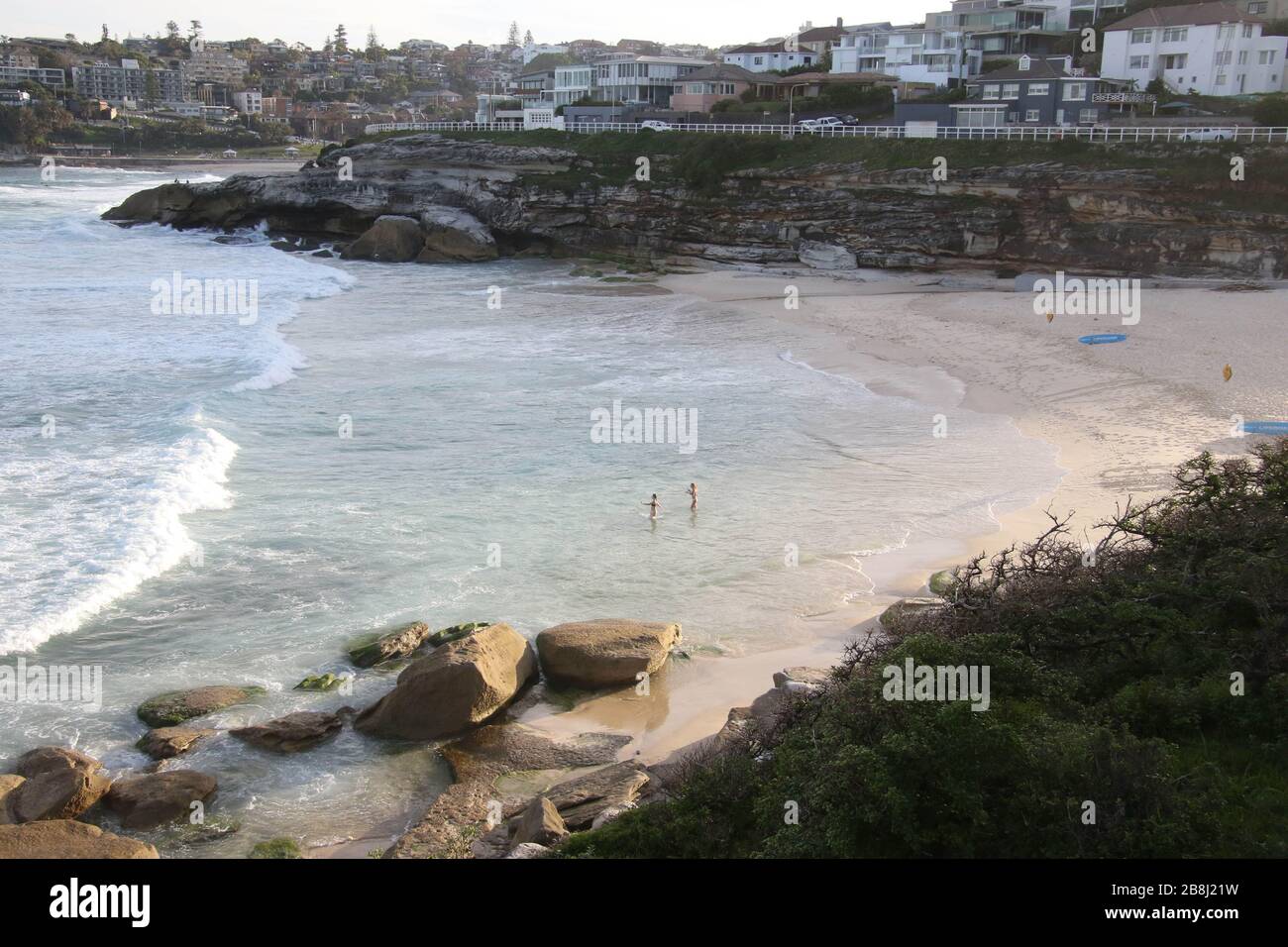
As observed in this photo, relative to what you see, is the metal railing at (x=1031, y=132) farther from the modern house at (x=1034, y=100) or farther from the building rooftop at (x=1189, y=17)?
the building rooftop at (x=1189, y=17)

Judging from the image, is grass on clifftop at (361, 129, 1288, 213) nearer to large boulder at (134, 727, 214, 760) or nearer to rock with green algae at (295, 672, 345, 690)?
rock with green algae at (295, 672, 345, 690)

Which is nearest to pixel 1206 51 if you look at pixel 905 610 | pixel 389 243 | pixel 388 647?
pixel 389 243

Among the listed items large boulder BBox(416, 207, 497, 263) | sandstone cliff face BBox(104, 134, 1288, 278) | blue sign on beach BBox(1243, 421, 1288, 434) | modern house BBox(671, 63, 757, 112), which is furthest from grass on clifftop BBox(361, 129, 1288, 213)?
blue sign on beach BBox(1243, 421, 1288, 434)

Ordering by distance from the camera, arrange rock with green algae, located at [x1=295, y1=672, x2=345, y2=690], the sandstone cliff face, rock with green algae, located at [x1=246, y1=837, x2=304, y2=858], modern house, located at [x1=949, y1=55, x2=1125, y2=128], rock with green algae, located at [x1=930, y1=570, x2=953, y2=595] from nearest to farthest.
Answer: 1. rock with green algae, located at [x1=246, y1=837, x2=304, y2=858]
2. rock with green algae, located at [x1=295, y1=672, x2=345, y2=690]
3. rock with green algae, located at [x1=930, y1=570, x2=953, y2=595]
4. the sandstone cliff face
5. modern house, located at [x1=949, y1=55, x2=1125, y2=128]

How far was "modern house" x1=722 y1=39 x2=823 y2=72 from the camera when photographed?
243ft

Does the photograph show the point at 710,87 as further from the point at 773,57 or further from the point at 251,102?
the point at 251,102

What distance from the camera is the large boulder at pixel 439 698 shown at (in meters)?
11.5

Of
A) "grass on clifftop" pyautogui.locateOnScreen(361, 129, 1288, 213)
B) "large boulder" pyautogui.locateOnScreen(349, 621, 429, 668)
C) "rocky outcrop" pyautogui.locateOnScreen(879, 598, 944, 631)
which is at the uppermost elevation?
"grass on clifftop" pyautogui.locateOnScreen(361, 129, 1288, 213)

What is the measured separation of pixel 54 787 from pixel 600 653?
5667 mm

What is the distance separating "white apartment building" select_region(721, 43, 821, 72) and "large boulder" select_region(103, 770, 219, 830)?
233ft

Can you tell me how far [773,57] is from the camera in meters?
74.4

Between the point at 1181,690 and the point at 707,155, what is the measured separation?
139 feet
